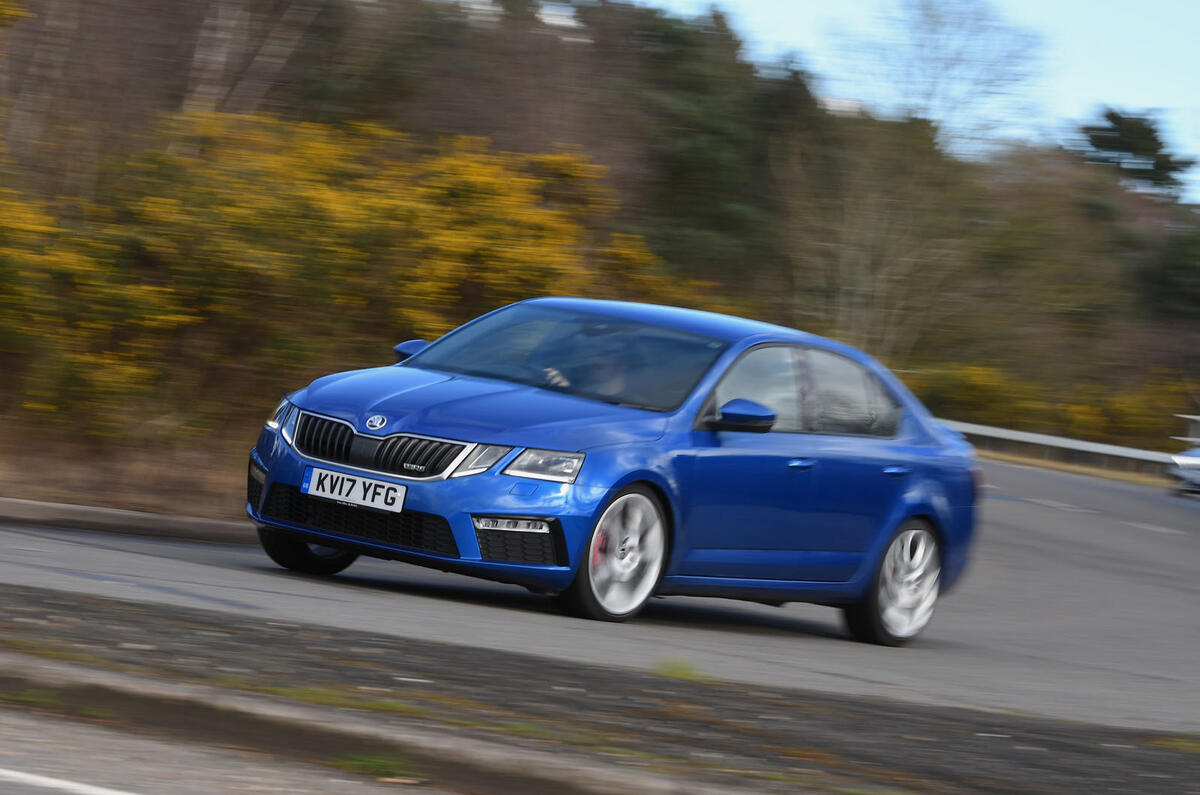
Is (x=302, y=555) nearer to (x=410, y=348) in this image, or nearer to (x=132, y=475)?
(x=410, y=348)

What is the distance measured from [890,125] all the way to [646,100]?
688 centimetres

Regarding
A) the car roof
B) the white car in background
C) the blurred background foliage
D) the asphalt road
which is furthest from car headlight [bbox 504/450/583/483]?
the white car in background

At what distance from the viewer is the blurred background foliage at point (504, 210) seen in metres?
13.9

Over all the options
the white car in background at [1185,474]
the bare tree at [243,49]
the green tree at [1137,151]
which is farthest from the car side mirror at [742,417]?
the green tree at [1137,151]

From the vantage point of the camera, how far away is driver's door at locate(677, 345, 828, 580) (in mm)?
8391

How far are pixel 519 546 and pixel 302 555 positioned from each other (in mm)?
1681

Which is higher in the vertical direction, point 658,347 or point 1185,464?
point 658,347

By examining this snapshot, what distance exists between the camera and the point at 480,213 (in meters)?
16.8

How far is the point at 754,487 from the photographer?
28.5 ft

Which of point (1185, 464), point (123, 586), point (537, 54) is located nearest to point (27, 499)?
point (123, 586)

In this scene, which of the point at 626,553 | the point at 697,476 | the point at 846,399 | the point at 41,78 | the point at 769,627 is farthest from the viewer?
the point at 41,78

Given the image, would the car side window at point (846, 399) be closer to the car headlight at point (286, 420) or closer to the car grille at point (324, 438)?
the car grille at point (324, 438)

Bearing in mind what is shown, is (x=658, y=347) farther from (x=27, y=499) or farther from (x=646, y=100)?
(x=646, y=100)

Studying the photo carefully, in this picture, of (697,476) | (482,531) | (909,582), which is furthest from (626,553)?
(909,582)
